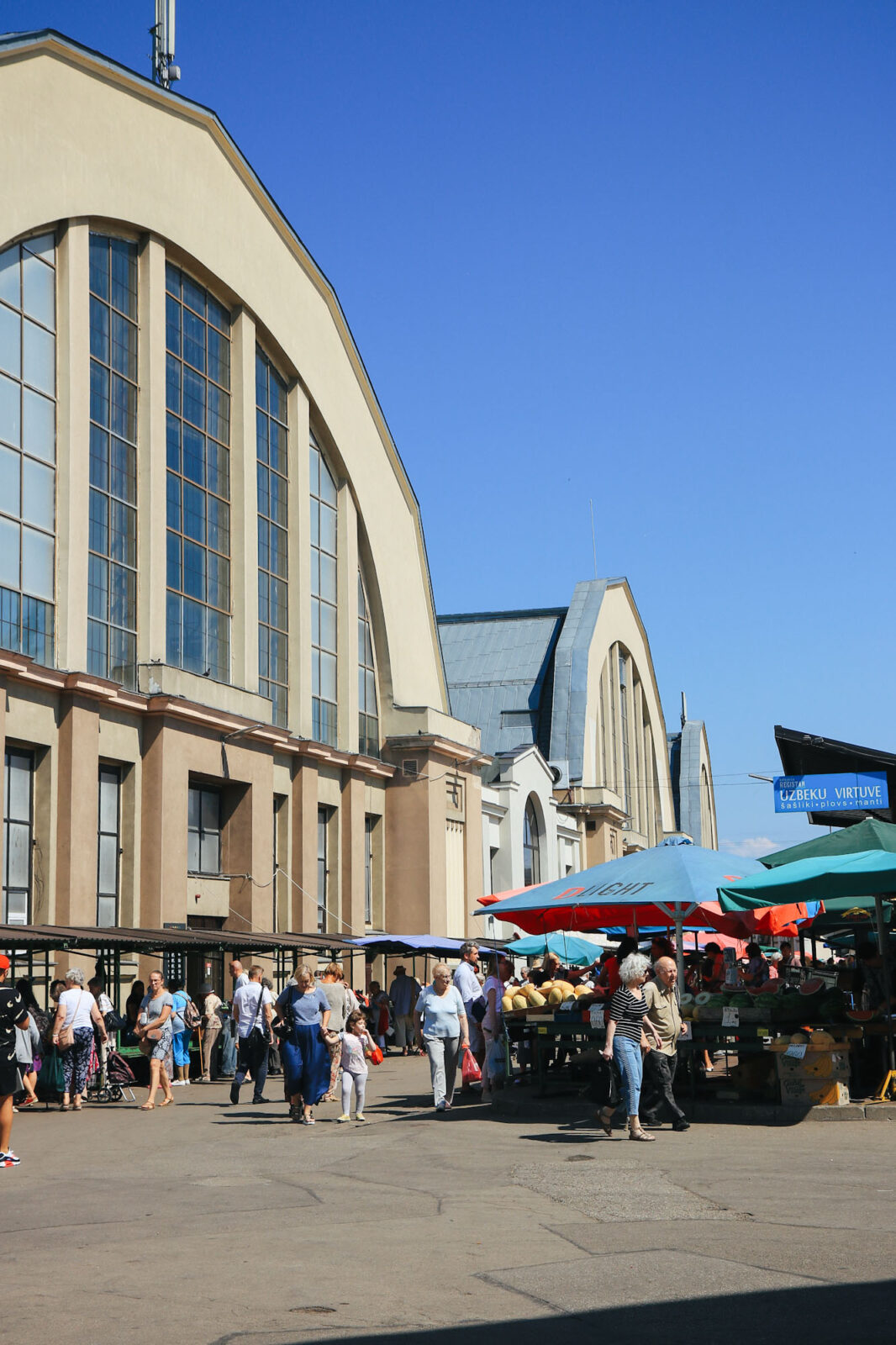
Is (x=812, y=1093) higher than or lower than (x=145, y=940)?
lower

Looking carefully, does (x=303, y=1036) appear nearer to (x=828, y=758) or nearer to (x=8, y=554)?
(x=8, y=554)

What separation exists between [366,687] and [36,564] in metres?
14.1

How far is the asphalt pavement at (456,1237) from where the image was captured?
6617 millimetres

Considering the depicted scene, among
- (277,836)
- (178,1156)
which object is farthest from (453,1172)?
(277,836)

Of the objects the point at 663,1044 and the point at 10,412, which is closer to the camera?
the point at 663,1044

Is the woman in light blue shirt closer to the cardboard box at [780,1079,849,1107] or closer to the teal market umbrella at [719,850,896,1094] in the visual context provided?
the teal market umbrella at [719,850,896,1094]

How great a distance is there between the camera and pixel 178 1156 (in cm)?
1345

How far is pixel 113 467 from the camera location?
2700 centimetres

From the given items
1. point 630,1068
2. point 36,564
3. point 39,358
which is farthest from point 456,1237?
point 39,358

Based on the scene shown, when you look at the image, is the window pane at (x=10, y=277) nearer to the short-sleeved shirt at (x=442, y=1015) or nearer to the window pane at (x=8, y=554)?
the window pane at (x=8, y=554)

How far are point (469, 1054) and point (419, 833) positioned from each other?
18788 mm

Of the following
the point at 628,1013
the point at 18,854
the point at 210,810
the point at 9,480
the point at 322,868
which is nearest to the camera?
the point at 628,1013

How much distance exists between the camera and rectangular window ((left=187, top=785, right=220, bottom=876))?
28953 millimetres

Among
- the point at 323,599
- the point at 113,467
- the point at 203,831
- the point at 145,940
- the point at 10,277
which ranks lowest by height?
the point at 145,940
